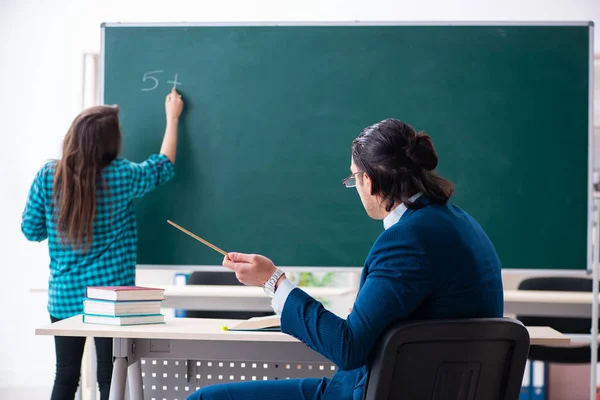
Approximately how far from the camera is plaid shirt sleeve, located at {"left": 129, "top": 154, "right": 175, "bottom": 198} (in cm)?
275

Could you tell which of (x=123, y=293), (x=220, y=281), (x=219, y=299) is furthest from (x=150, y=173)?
(x=220, y=281)

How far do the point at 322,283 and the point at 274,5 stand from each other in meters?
2.08

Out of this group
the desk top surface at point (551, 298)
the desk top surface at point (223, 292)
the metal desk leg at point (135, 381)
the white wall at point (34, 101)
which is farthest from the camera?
the white wall at point (34, 101)

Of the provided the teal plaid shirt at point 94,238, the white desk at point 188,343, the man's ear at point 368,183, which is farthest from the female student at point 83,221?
the man's ear at point 368,183

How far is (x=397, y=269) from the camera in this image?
1.37 m

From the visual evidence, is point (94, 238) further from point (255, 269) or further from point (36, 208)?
point (255, 269)

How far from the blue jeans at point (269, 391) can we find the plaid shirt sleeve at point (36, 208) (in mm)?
1269

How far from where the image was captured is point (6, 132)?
4.74 metres

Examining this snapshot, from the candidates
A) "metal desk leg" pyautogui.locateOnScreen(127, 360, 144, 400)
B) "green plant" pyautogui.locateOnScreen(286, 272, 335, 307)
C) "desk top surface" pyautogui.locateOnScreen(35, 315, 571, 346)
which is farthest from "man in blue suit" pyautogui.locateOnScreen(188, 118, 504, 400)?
"green plant" pyautogui.locateOnScreen(286, 272, 335, 307)

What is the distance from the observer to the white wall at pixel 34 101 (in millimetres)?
4719

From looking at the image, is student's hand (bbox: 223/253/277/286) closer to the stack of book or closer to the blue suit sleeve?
the blue suit sleeve

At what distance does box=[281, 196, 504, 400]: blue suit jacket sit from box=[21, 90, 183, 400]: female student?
4.60ft

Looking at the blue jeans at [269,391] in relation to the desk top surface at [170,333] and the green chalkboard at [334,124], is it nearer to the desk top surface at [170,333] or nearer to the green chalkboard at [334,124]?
the desk top surface at [170,333]

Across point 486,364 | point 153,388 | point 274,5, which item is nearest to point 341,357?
point 486,364
